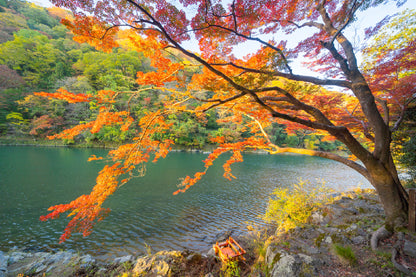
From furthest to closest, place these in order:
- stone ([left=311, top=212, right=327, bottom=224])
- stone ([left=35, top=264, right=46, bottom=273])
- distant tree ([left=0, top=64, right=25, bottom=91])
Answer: distant tree ([left=0, top=64, right=25, bottom=91])
stone ([left=311, top=212, right=327, bottom=224])
stone ([left=35, top=264, right=46, bottom=273])

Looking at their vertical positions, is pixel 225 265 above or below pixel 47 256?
above

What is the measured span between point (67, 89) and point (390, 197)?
28.8 meters

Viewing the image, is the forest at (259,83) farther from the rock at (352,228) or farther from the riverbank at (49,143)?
the riverbank at (49,143)

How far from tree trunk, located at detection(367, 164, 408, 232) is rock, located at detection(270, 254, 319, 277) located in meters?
1.56

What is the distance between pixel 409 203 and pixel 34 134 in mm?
31088

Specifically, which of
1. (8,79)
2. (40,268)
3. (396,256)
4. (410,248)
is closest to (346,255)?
(396,256)

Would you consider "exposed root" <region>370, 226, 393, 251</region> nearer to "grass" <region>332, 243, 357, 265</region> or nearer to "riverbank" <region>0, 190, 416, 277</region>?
"riverbank" <region>0, 190, 416, 277</region>

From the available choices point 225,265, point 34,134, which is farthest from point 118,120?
point 34,134

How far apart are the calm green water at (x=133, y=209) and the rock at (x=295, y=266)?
2.59m

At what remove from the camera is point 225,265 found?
2.86 meters

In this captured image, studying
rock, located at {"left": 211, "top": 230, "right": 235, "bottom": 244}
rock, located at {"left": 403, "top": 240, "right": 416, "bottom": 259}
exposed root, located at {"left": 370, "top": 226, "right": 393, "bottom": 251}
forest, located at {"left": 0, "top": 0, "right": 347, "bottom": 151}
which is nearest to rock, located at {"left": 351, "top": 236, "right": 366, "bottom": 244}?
exposed root, located at {"left": 370, "top": 226, "right": 393, "bottom": 251}

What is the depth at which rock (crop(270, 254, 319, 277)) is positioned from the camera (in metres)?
2.07

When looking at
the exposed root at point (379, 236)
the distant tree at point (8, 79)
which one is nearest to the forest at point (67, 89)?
the distant tree at point (8, 79)

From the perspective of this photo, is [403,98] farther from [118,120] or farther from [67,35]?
[67,35]
